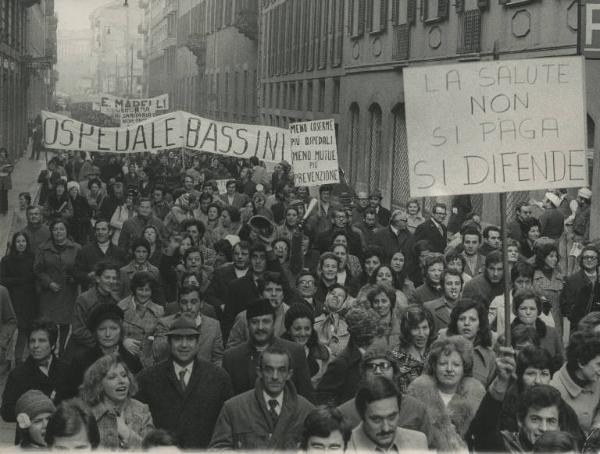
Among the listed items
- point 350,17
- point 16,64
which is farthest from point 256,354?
point 16,64

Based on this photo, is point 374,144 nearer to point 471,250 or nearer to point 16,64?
point 16,64

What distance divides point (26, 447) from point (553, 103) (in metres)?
3.87

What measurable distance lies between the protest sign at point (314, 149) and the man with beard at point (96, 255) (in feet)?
17.1

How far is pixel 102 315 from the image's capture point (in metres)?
7.60

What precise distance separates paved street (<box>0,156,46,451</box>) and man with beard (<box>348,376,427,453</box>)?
3582 mm

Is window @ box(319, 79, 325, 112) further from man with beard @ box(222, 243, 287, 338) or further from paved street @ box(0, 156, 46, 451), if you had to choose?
man with beard @ box(222, 243, 287, 338)

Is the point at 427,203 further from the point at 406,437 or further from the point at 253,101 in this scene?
the point at 253,101

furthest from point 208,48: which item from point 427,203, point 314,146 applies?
point 314,146

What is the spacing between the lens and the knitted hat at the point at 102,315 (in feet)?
24.9

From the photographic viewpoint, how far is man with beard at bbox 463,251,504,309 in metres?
9.92

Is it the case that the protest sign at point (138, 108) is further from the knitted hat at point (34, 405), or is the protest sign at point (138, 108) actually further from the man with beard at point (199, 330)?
the knitted hat at point (34, 405)

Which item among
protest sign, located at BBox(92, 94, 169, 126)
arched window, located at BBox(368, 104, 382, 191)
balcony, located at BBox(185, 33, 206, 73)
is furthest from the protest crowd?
balcony, located at BBox(185, 33, 206, 73)

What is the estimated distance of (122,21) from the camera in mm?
84312

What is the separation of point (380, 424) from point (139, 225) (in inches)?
352
